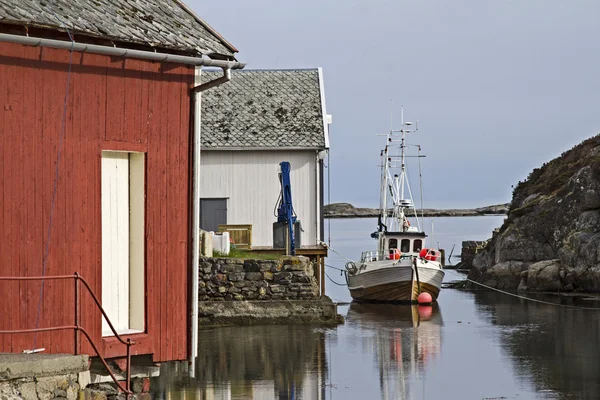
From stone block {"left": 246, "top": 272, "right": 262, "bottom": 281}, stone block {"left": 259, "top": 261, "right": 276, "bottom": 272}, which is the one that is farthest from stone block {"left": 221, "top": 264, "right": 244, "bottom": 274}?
stone block {"left": 259, "top": 261, "right": 276, "bottom": 272}

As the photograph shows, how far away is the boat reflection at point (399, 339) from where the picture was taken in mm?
21609

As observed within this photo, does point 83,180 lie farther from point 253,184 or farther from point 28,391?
point 253,184

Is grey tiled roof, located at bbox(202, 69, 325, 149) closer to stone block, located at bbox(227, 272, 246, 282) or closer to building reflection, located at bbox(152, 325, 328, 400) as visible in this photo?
stone block, located at bbox(227, 272, 246, 282)

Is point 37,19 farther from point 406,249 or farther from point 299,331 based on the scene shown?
point 406,249

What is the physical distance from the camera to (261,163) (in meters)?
35.7

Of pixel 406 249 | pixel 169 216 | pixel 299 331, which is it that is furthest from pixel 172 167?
pixel 406 249

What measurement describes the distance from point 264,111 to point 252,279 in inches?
355

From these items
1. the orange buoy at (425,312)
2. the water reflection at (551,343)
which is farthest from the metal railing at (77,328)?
the orange buoy at (425,312)

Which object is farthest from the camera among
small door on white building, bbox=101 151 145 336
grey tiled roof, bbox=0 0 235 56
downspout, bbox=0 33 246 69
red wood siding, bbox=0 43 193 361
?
small door on white building, bbox=101 151 145 336

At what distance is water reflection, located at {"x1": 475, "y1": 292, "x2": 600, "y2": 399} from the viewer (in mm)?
20625

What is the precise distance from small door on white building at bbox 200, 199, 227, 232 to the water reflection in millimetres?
8815

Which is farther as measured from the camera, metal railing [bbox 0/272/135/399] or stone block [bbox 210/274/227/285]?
stone block [bbox 210/274/227/285]

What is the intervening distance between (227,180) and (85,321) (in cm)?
2329

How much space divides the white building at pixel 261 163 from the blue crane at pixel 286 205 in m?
2.19
